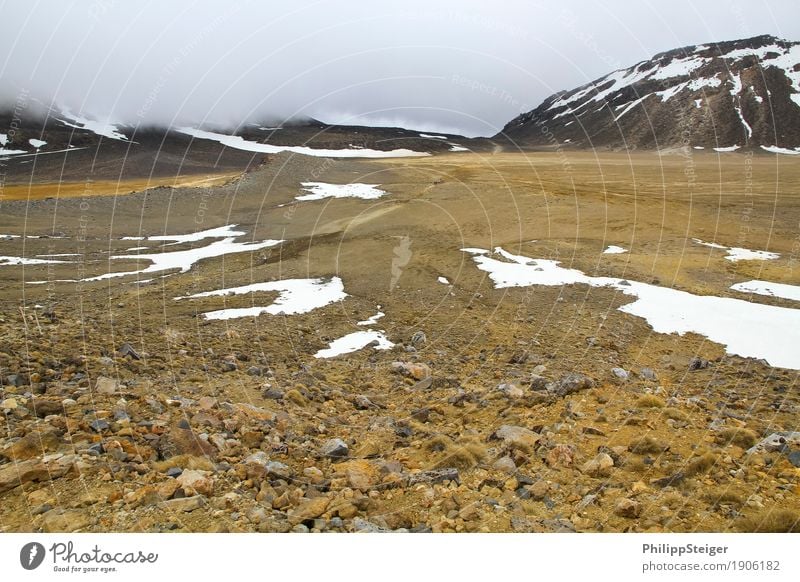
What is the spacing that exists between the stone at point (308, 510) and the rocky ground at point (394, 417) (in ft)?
0.10

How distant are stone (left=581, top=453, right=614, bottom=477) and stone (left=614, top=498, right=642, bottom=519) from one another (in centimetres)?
76

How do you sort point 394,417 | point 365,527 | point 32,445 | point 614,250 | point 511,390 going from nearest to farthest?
1. point 365,527
2. point 32,445
3. point 394,417
4. point 511,390
5. point 614,250

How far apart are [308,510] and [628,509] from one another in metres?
3.34

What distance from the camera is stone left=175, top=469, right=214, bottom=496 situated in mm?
5090

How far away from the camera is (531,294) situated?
16812 mm

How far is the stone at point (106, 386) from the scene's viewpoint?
7.26 meters

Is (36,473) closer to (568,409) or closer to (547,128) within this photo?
(568,409)

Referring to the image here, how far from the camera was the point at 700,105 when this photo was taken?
136 m

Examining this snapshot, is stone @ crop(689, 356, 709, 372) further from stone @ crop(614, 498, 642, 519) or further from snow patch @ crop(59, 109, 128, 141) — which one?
snow patch @ crop(59, 109, 128, 141)

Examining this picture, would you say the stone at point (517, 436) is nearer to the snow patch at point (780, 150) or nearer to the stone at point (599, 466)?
the stone at point (599, 466)

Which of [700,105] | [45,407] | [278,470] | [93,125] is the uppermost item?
[700,105]

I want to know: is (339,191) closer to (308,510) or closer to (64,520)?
(308,510)

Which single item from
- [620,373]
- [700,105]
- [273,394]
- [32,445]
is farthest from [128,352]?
[700,105]

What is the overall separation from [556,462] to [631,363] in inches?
230
